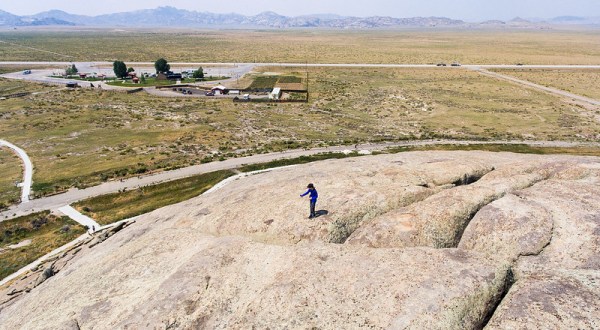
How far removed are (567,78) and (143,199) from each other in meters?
183

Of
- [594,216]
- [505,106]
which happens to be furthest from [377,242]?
[505,106]

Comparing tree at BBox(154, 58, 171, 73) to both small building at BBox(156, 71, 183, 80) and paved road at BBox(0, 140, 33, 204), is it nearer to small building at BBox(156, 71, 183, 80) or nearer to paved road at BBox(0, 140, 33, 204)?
small building at BBox(156, 71, 183, 80)

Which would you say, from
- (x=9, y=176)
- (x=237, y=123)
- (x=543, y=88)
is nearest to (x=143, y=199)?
(x=9, y=176)

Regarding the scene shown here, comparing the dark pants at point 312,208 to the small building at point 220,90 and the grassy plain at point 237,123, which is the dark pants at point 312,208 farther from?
the small building at point 220,90

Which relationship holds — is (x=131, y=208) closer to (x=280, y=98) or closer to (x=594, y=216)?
(x=594, y=216)

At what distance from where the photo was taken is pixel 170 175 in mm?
59625

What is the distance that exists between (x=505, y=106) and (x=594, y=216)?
107 m

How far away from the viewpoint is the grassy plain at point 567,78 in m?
132

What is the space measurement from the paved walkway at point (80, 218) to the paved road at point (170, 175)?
200 centimetres

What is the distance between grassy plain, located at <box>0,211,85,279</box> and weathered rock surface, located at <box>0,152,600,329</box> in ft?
39.1

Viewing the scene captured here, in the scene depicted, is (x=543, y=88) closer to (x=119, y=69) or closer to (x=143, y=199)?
(x=143, y=199)

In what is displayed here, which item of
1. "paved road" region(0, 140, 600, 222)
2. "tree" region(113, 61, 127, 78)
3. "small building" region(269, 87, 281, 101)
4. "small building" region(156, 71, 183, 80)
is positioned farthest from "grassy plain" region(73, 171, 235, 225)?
"tree" region(113, 61, 127, 78)

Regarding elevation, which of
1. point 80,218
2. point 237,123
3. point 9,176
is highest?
point 237,123

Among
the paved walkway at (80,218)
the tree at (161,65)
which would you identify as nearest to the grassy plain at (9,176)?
the paved walkway at (80,218)
